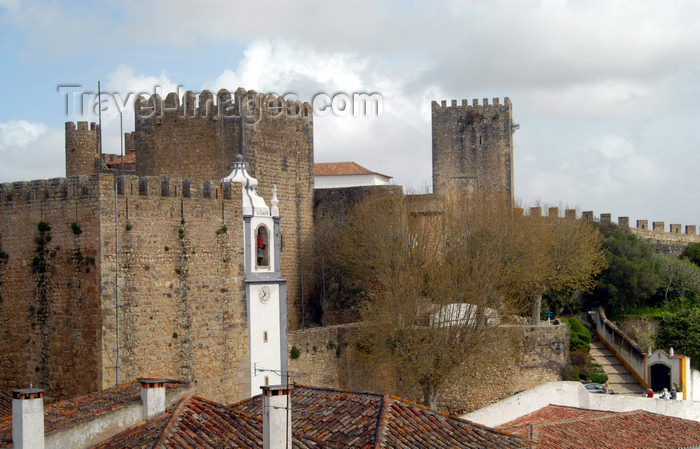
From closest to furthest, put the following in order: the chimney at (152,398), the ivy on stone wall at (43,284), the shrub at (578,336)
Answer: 1. the chimney at (152,398)
2. the ivy on stone wall at (43,284)
3. the shrub at (578,336)

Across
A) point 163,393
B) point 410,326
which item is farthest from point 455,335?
point 163,393

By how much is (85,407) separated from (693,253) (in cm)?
3714

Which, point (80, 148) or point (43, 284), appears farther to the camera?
point (80, 148)

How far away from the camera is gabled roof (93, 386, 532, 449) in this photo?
14.8 metres

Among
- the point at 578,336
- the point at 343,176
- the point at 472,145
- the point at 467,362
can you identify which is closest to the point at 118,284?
the point at 467,362

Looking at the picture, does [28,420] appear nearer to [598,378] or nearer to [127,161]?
[127,161]

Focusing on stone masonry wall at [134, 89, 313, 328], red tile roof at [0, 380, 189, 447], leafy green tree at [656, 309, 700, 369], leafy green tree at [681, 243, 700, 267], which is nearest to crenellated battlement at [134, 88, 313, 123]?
stone masonry wall at [134, 89, 313, 328]

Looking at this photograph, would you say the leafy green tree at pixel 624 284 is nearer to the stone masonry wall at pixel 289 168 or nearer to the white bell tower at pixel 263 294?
the stone masonry wall at pixel 289 168

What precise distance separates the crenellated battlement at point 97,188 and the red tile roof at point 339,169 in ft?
76.6

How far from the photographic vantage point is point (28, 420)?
13883mm

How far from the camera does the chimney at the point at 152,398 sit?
1602cm

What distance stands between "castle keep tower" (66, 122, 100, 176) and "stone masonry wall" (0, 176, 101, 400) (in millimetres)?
13790

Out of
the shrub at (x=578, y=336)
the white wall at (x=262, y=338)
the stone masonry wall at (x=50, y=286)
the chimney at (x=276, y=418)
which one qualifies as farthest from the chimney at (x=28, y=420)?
the shrub at (x=578, y=336)

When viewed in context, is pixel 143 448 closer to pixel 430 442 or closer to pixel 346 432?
pixel 346 432
